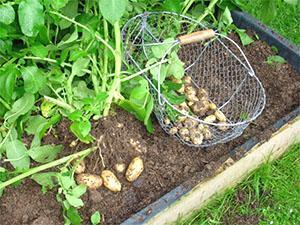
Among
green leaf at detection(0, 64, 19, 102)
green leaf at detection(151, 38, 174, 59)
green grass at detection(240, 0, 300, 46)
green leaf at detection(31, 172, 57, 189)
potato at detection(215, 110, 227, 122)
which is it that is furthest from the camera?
green grass at detection(240, 0, 300, 46)

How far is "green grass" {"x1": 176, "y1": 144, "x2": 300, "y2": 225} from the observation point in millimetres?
1818

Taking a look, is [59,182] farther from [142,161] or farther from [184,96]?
[184,96]

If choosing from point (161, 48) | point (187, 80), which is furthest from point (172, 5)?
point (187, 80)

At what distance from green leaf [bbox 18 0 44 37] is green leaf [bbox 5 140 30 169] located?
362 millimetres

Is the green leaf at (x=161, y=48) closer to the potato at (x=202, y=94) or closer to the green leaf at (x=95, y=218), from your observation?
the potato at (x=202, y=94)

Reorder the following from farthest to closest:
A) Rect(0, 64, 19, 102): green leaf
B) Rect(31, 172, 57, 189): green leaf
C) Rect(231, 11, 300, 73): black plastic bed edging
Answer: Rect(231, 11, 300, 73): black plastic bed edging, Rect(31, 172, 57, 189): green leaf, Rect(0, 64, 19, 102): green leaf

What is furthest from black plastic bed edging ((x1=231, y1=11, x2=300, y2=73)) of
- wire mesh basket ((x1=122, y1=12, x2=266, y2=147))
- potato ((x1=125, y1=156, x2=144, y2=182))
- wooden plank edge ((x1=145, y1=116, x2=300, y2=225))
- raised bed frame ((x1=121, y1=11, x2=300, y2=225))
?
potato ((x1=125, y1=156, x2=144, y2=182))

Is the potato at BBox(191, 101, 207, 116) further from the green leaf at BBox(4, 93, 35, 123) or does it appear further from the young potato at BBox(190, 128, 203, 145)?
the green leaf at BBox(4, 93, 35, 123)

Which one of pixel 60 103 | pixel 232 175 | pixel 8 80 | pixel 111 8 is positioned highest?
pixel 111 8

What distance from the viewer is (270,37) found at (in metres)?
2.15

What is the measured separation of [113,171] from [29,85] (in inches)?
13.4

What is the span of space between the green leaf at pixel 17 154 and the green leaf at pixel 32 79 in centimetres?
17

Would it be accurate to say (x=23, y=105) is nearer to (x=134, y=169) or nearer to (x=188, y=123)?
(x=134, y=169)

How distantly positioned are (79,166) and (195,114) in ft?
1.38
